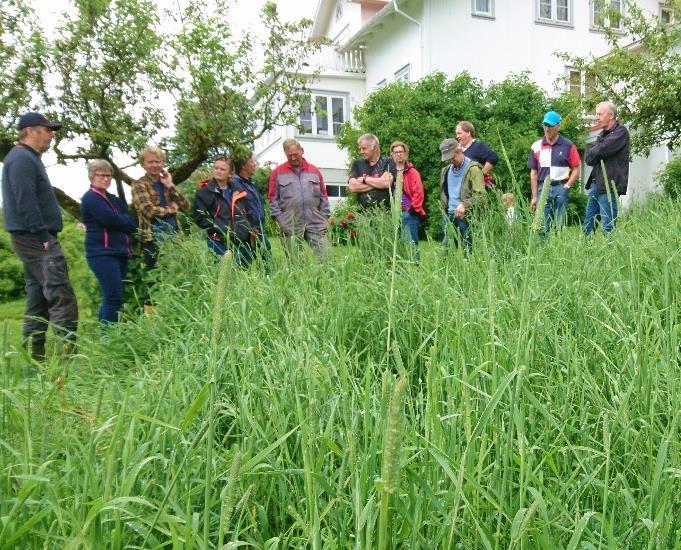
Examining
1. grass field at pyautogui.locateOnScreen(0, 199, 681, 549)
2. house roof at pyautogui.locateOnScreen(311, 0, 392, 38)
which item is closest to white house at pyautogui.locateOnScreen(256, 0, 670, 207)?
house roof at pyautogui.locateOnScreen(311, 0, 392, 38)

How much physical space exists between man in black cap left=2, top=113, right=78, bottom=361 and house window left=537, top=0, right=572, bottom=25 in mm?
21477

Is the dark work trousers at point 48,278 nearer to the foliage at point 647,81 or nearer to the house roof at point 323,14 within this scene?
the foliage at point 647,81

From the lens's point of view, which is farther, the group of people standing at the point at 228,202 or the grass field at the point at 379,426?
the group of people standing at the point at 228,202

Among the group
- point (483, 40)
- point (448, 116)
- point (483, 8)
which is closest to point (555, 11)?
point (483, 8)

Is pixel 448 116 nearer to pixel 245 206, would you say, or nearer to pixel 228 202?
pixel 245 206

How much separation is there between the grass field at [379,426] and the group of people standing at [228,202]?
141cm

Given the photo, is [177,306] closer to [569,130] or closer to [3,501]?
[3,501]

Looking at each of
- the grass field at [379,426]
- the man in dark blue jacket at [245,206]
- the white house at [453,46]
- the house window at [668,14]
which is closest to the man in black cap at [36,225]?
the man in dark blue jacket at [245,206]

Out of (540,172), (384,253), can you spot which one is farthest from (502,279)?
(540,172)

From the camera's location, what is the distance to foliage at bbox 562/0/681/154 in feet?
41.0

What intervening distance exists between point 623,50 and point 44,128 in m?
12.7

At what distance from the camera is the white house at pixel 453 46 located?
20.8 meters

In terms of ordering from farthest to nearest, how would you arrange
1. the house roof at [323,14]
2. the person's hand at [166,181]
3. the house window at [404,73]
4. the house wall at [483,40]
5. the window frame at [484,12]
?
the house roof at [323,14] < the house window at [404,73] < the window frame at [484,12] < the house wall at [483,40] < the person's hand at [166,181]

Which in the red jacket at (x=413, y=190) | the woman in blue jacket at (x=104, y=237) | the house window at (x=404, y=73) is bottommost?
the woman in blue jacket at (x=104, y=237)
